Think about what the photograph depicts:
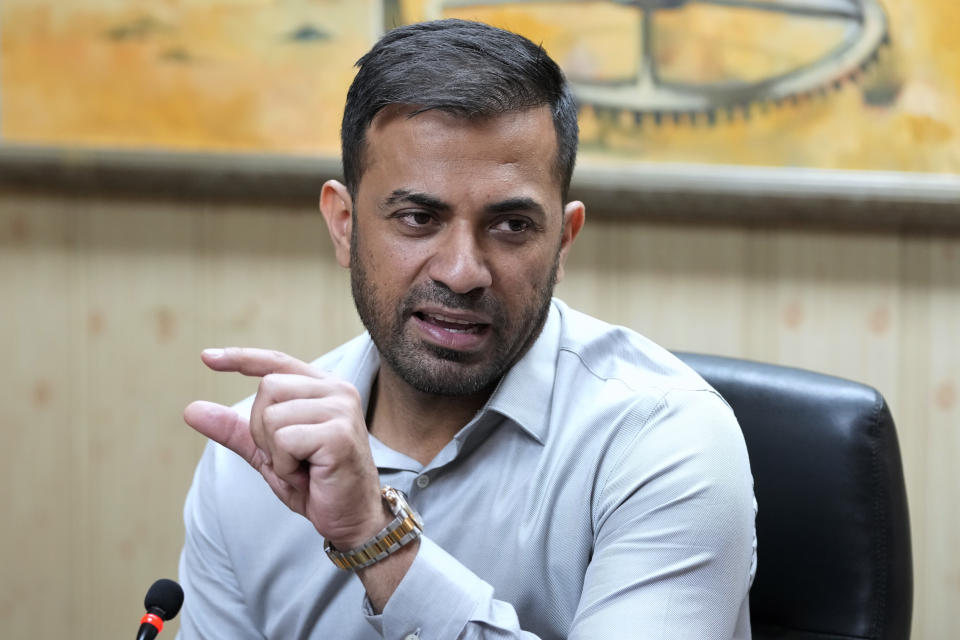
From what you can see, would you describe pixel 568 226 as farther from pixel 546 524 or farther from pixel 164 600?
pixel 164 600

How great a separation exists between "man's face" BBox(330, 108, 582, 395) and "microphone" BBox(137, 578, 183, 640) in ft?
1.16

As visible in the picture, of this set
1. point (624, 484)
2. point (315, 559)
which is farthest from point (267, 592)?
point (624, 484)

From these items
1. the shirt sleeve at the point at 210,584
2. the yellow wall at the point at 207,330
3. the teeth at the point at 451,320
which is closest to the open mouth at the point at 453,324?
the teeth at the point at 451,320

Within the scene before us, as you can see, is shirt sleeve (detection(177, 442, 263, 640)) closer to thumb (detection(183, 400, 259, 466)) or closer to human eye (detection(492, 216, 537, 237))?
thumb (detection(183, 400, 259, 466))

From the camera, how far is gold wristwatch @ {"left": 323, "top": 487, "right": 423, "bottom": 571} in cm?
98

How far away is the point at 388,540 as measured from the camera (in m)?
0.99

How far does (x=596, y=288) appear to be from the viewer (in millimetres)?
1976

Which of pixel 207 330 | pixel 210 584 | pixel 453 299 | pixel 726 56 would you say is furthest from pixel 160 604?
pixel 726 56

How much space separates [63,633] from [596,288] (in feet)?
4.44

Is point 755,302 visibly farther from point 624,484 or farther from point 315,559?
point 315,559

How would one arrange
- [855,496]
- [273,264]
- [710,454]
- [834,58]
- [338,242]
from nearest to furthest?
[710,454] < [855,496] < [338,242] < [834,58] < [273,264]

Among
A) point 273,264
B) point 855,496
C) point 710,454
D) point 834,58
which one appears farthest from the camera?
point 273,264

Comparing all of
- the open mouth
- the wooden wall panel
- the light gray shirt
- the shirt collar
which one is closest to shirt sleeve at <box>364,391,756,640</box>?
the light gray shirt

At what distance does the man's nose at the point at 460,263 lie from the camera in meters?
1.12
